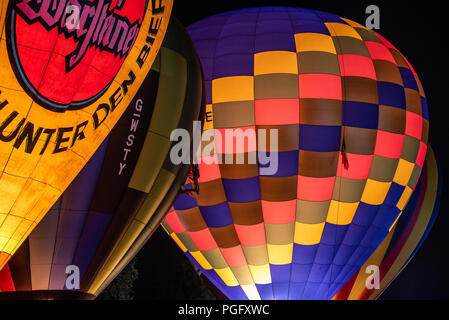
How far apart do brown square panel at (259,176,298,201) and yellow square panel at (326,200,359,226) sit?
43 cm

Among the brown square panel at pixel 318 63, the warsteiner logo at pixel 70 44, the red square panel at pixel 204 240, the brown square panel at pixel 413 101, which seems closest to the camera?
the warsteiner logo at pixel 70 44

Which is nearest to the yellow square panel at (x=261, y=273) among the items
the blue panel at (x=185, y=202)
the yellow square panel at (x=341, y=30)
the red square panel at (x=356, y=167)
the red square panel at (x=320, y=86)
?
the blue panel at (x=185, y=202)

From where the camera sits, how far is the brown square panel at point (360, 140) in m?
5.40

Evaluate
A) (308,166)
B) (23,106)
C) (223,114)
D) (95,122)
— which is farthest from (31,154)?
(308,166)

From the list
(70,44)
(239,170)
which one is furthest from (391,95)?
(70,44)

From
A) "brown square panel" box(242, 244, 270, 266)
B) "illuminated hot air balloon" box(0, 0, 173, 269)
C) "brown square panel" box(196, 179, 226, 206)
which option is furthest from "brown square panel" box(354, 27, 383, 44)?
→ "illuminated hot air balloon" box(0, 0, 173, 269)

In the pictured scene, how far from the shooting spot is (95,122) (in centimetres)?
311

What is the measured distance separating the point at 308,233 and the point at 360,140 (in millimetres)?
1016

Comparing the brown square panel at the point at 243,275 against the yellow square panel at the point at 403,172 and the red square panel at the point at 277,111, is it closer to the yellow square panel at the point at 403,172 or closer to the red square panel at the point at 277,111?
the red square panel at the point at 277,111

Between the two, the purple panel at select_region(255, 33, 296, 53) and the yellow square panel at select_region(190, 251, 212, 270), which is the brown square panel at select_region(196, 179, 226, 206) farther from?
the purple panel at select_region(255, 33, 296, 53)

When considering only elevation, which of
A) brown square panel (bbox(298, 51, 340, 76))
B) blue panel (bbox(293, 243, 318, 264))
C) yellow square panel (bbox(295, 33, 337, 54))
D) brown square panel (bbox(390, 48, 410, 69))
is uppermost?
brown square panel (bbox(390, 48, 410, 69))

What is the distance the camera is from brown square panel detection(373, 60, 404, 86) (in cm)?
566

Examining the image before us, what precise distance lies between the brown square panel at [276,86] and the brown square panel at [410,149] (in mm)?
1311

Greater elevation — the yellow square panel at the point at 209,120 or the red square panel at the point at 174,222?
the yellow square panel at the point at 209,120
